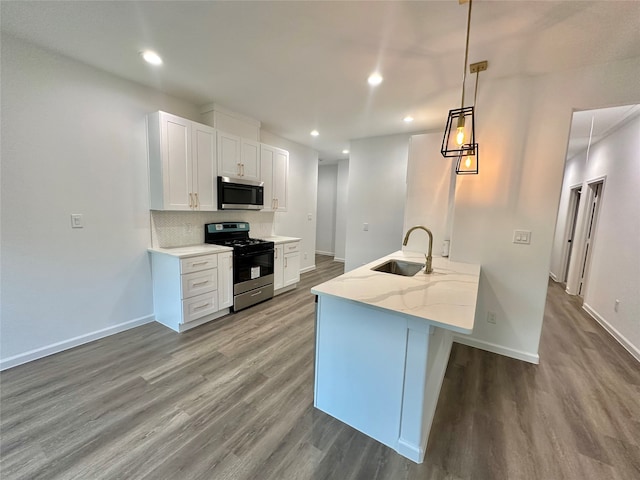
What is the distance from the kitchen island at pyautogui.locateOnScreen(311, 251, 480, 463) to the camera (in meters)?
1.40

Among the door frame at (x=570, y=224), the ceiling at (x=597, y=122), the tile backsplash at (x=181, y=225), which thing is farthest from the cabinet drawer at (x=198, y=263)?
the door frame at (x=570, y=224)

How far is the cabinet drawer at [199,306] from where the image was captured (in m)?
2.84

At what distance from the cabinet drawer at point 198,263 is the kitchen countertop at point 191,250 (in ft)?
0.17

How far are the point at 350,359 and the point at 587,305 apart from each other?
4333mm

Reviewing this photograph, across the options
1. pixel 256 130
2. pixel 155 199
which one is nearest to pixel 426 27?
pixel 256 130

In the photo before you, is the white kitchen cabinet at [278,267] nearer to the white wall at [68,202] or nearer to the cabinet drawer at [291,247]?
the cabinet drawer at [291,247]

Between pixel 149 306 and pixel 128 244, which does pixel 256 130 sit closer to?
pixel 128 244

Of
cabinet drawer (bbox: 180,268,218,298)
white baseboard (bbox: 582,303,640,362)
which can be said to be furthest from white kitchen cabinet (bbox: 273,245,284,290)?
white baseboard (bbox: 582,303,640,362)

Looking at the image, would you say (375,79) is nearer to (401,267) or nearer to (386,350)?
(401,267)

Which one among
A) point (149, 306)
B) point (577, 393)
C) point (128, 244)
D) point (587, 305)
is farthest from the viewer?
point (587, 305)

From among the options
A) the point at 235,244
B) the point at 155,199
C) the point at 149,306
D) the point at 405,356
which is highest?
the point at 155,199

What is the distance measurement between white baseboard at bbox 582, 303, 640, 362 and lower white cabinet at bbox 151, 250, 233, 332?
14.5ft

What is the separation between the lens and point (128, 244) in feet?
9.40

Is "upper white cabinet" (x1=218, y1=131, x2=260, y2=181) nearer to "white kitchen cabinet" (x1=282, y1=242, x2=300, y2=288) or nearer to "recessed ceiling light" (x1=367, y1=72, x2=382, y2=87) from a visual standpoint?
"white kitchen cabinet" (x1=282, y1=242, x2=300, y2=288)
